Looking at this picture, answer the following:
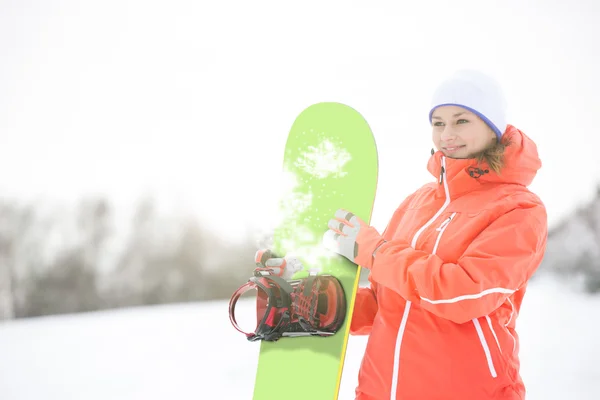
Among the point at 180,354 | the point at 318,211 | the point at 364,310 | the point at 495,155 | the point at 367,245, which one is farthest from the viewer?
the point at 180,354

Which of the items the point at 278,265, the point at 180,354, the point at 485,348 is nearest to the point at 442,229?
the point at 485,348

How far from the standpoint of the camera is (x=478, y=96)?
1244 millimetres

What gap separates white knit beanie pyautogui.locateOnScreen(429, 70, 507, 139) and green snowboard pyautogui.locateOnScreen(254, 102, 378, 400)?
1.34 ft

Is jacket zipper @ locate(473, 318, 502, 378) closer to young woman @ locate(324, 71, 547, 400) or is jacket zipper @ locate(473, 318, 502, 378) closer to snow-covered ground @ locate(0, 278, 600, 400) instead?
young woman @ locate(324, 71, 547, 400)

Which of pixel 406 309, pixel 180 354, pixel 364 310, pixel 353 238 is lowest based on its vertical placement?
pixel 180 354

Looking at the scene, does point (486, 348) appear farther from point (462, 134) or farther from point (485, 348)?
point (462, 134)

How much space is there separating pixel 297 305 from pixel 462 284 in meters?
0.53

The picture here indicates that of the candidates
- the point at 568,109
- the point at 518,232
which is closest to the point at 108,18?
the point at 568,109

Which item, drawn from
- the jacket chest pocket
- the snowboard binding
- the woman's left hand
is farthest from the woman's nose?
the snowboard binding

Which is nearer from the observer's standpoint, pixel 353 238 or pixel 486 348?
pixel 486 348

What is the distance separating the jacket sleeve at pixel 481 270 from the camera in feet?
3.66

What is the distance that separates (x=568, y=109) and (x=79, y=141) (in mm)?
3783

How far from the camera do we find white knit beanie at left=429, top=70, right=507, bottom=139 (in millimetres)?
1244

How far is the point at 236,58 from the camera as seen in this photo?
4820 mm
